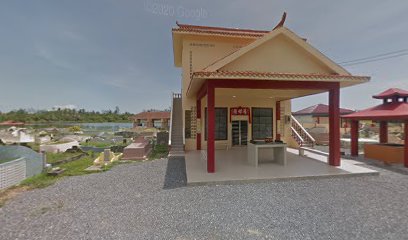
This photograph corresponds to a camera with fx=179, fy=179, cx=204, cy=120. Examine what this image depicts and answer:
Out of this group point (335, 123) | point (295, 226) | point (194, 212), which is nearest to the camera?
point (295, 226)

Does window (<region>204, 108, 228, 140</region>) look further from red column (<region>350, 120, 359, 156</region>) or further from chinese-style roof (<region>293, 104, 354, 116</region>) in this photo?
chinese-style roof (<region>293, 104, 354, 116</region>)

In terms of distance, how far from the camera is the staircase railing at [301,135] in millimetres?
11945

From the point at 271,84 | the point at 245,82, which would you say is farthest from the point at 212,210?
the point at 271,84

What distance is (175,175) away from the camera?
6551mm

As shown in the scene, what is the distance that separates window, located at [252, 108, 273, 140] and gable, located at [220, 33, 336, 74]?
4955mm

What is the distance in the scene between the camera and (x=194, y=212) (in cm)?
392

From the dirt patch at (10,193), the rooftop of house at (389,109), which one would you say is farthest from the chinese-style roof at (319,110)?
the dirt patch at (10,193)

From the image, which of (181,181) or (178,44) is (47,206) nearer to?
(181,181)

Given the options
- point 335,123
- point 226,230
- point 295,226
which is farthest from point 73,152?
point 335,123

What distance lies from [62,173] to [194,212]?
21.3 ft

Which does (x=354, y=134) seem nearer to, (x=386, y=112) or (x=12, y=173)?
(x=386, y=112)

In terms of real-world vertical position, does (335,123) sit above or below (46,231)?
above

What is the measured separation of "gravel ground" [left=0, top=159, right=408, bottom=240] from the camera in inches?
127

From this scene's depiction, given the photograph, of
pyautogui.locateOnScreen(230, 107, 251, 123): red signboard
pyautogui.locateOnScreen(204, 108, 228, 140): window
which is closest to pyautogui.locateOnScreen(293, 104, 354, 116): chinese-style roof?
pyautogui.locateOnScreen(230, 107, 251, 123): red signboard
